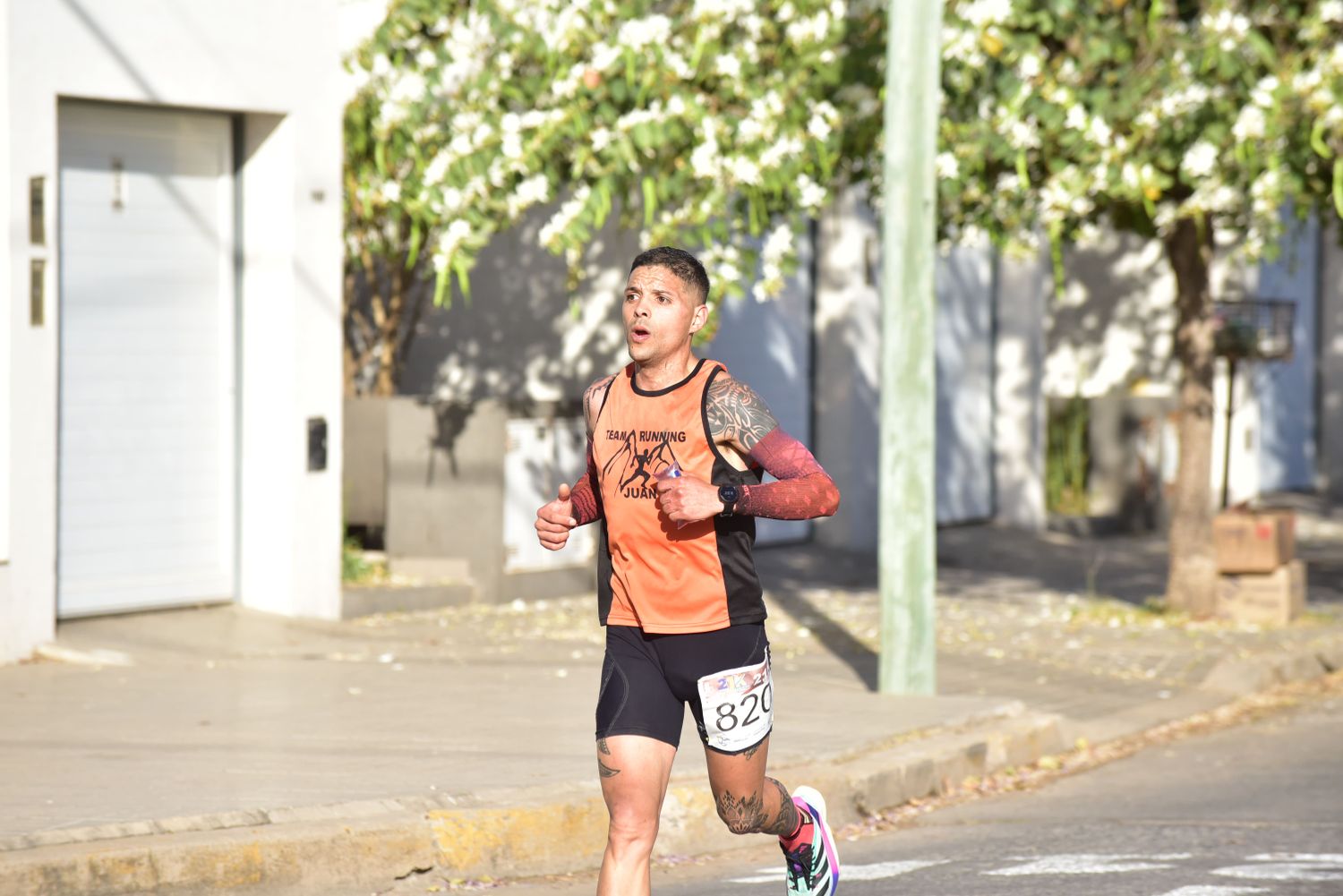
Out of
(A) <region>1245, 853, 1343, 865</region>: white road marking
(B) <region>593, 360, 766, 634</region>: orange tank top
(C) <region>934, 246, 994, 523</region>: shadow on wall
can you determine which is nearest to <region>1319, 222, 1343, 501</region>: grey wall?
(C) <region>934, 246, 994, 523</region>: shadow on wall

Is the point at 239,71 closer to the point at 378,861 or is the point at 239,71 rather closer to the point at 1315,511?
the point at 378,861

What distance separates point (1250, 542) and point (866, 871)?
24.7 ft

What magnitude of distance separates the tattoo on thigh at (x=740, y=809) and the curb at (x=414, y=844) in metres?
1.57

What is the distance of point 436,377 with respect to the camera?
1623 centimetres

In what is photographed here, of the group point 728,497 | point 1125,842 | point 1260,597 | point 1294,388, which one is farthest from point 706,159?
point 1294,388

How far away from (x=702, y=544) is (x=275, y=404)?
742 cm

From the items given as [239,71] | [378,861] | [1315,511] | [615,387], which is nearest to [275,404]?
[239,71]

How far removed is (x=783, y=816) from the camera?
18.2ft

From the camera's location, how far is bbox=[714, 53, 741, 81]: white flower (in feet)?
37.3

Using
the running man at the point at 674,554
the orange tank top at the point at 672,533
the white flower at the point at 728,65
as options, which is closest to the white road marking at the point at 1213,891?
the running man at the point at 674,554

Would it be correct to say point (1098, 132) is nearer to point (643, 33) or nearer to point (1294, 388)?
point (643, 33)

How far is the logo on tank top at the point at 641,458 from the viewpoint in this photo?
16.8 ft

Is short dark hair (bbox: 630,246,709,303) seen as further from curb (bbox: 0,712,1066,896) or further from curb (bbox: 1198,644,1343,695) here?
curb (bbox: 1198,644,1343,695)

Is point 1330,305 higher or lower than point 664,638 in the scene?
higher
